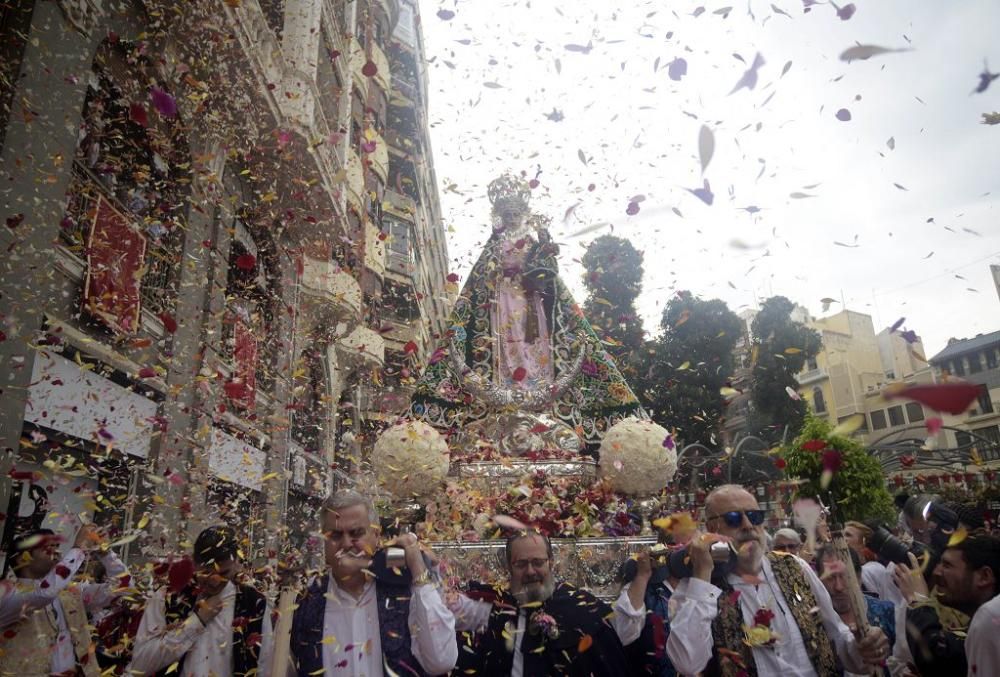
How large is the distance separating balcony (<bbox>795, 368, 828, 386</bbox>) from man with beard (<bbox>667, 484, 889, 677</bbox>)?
36.7 metres

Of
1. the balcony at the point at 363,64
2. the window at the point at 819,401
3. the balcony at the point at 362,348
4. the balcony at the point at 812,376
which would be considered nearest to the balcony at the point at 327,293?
the balcony at the point at 362,348

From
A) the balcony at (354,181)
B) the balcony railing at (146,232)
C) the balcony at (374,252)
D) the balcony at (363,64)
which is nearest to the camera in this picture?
the balcony railing at (146,232)

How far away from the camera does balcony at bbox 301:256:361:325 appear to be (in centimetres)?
1327

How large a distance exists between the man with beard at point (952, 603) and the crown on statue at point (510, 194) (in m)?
5.45

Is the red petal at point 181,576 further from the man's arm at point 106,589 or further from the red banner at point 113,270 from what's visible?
the red banner at point 113,270

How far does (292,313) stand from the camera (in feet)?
41.5

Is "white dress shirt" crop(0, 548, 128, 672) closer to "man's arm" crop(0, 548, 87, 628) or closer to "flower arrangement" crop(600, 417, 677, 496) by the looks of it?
"man's arm" crop(0, 548, 87, 628)

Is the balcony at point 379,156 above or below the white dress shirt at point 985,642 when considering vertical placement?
above

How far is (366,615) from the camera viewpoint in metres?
3.13

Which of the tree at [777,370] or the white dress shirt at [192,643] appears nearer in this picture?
the white dress shirt at [192,643]

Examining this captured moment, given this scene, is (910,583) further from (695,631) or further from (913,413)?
(913,413)

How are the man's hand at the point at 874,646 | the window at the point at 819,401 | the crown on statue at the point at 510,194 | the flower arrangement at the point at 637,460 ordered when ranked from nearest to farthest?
the man's hand at the point at 874,646 → the flower arrangement at the point at 637,460 → the crown on statue at the point at 510,194 → the window at the point at 819,401

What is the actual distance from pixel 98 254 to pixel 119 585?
351 cm

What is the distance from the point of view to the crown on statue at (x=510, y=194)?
A: 7.75 meters
